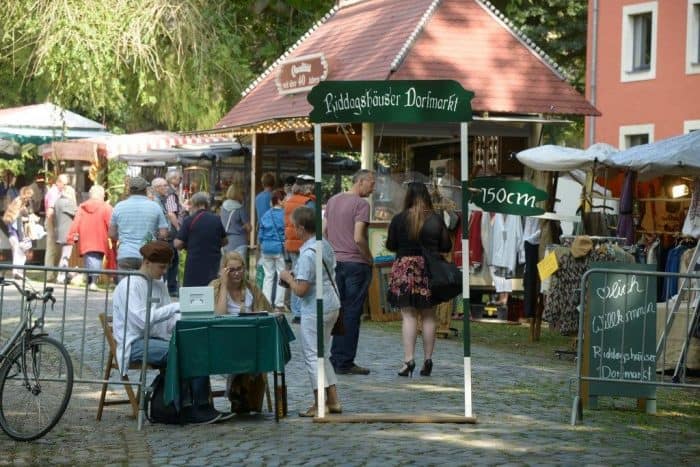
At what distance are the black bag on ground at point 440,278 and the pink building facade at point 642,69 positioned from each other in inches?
976

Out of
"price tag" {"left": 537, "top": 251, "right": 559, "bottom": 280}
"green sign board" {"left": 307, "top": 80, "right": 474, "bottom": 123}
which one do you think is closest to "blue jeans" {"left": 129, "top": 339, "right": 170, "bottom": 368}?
"green sign board" {"left": 307, "top": 80, "right": 474, "bottom": 123}

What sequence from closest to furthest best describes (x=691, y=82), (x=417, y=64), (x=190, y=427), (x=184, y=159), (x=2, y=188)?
(x=190, y=427)
(x=417, y=64)
(x=184, y=159)
(x=2, y=188)
(x=691, y=82)

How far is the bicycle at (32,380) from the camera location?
33.6 feet

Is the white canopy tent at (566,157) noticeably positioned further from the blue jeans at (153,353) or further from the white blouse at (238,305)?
the blue jeans at (153,353)

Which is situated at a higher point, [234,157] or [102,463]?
[234,157]

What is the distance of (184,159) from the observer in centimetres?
2858

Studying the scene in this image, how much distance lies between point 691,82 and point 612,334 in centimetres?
2742

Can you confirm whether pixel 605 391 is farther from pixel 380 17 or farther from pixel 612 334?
pixel 380 17

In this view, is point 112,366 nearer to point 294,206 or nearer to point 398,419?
point 398,419

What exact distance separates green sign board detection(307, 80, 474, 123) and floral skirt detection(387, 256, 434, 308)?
3241 mm

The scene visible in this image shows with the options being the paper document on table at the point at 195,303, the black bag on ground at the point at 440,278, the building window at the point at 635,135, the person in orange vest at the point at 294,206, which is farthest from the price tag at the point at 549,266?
the building window at the point at 635,135

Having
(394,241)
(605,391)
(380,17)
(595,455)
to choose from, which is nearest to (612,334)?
(605,391)

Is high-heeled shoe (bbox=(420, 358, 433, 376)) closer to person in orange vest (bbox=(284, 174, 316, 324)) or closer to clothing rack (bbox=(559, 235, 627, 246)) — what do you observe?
clothing rack (bbox=(559, 235, 627, 246))

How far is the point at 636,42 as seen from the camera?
40531 millimetres
